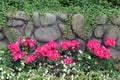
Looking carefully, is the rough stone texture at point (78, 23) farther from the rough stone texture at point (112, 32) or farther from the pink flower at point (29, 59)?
the pink flower at point (29, 59)

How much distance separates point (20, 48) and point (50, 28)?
46 cm

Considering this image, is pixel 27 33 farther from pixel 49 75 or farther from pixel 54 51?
pixel 49 75

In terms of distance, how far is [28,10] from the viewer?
393cm

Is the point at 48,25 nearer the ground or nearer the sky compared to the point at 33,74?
nearer the sky

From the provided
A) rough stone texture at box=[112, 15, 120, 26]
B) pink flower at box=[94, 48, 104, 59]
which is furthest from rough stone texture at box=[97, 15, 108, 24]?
pink flower at box=[94, 48, 104, 59]

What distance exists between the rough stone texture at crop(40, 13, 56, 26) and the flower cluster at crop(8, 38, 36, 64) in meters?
0.28

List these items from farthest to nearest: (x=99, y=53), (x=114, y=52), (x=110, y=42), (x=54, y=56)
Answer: (x=114, y=52)
(x=110, y=42)
(x=99, y=53)
(x=54, y=56)

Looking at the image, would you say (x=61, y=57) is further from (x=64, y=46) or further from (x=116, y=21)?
(x=116, y=21)

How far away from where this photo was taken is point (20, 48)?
3896mm

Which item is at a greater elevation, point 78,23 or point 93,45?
point 78,23

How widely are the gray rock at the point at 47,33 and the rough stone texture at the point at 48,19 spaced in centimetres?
7

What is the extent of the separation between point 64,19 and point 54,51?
458mm

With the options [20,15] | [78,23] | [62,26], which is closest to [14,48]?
[20,15]

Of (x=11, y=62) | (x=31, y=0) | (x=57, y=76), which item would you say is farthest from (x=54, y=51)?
(x=31, y=0)
